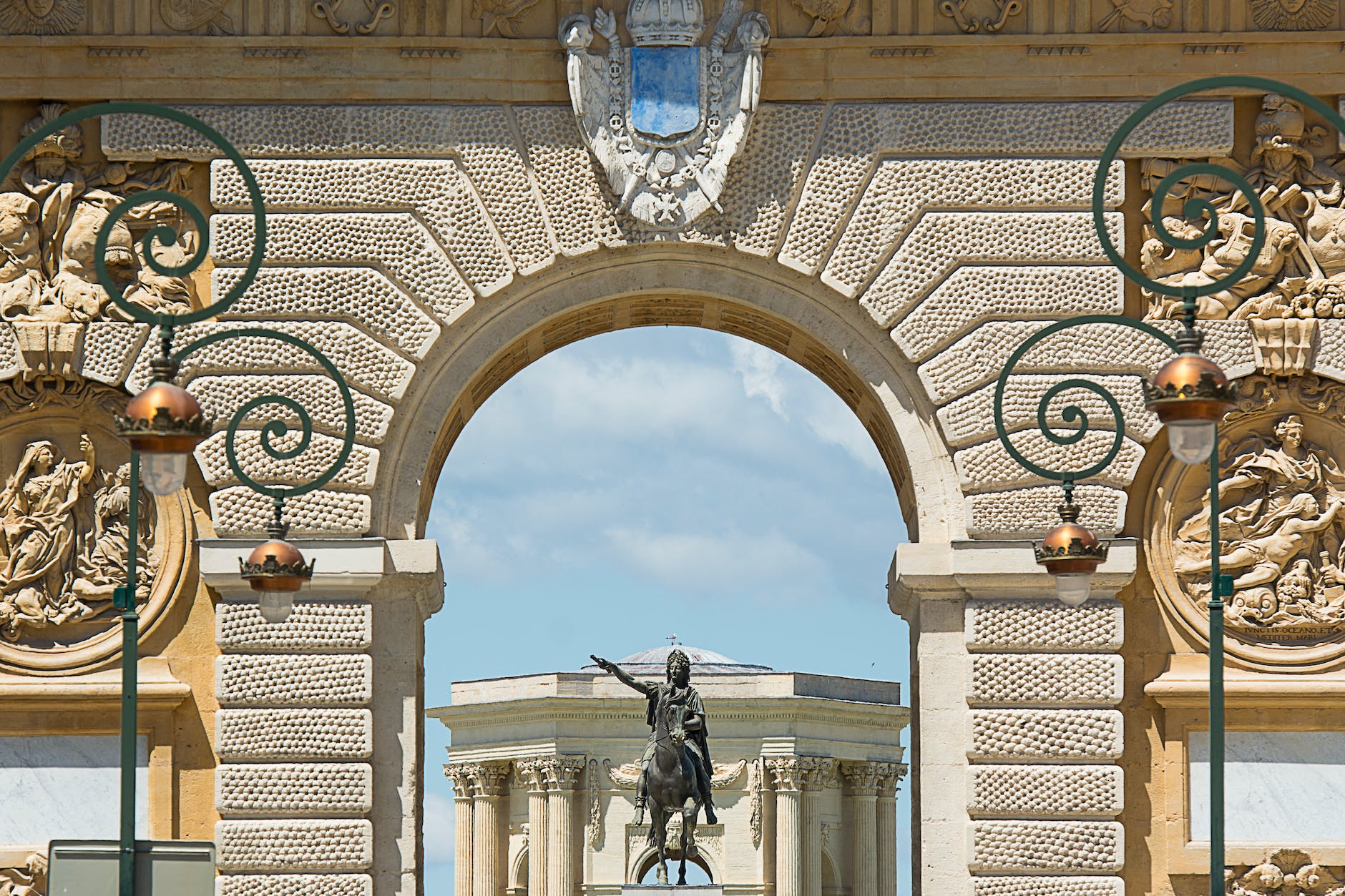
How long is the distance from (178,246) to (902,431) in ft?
18.7

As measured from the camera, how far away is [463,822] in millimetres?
52875

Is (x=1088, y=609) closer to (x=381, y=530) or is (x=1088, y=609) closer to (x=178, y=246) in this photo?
(x=381, y=530)

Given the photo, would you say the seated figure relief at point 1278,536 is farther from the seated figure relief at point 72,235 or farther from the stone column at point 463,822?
the stone column at point 463,822

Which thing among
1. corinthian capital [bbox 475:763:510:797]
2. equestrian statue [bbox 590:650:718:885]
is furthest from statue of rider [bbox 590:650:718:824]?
corinthian capital [bbox 475:763:510:797]

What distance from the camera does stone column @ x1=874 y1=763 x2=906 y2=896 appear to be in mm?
52844

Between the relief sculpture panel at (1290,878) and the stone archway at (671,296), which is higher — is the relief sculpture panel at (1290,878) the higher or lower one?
the lower one

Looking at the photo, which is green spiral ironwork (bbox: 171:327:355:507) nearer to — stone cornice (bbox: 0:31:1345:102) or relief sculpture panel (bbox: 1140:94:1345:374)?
stone cornice (bbox: 0:31:1345:102)

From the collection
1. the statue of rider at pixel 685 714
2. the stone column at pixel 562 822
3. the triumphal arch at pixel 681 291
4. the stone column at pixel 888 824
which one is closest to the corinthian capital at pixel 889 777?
the stone column at pixel 888 824

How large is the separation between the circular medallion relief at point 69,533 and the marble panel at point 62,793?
67 cm

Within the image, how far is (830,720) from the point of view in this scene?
53406 mm

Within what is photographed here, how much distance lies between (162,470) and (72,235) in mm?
6107

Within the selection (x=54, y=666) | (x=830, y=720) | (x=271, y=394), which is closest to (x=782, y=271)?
(x=271, y=394)

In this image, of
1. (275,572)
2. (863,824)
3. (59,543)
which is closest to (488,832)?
(863,824)

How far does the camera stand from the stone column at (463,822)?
52000 mm
